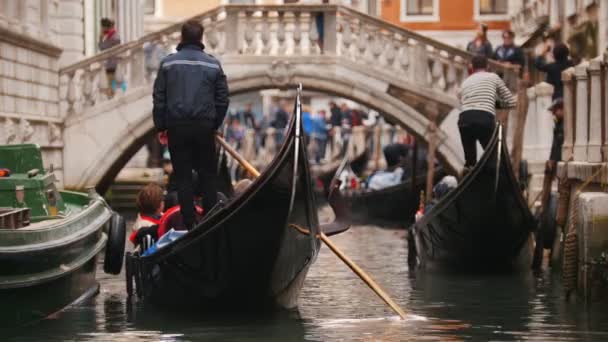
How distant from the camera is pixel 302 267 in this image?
7.38 m

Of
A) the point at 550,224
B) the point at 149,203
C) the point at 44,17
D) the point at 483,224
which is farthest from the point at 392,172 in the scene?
the point at 149,203

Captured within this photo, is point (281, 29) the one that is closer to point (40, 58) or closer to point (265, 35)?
point (265, 35)

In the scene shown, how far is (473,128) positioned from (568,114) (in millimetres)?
590

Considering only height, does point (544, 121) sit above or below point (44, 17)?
below

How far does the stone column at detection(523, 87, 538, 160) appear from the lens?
13719 millimetres

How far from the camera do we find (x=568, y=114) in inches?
373

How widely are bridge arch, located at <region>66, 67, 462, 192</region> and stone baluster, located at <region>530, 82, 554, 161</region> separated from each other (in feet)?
8.72

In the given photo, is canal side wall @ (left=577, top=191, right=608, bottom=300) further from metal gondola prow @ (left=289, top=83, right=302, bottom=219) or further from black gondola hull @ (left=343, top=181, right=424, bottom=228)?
black gondola hull @ (left=343, top=181, right=424, bottom=228)

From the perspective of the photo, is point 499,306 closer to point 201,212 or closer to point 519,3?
point 201,212

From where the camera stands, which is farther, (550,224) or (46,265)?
(550,224)

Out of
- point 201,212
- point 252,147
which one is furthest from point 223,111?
point 252,147

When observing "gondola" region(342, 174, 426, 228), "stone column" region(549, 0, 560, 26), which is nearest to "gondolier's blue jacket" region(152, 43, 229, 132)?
"gondola" region(342, 174, 426, 228)

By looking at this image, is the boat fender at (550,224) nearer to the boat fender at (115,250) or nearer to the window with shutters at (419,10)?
the boat fender at (115,250)

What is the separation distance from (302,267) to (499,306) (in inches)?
48.3
